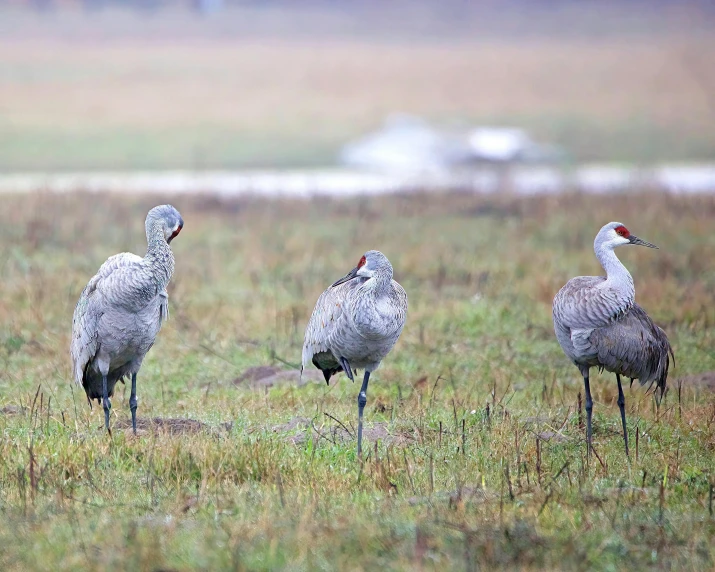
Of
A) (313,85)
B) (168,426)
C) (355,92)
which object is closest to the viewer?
(168,426)

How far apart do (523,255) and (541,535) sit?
778 centimetres

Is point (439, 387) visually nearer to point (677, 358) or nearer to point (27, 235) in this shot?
point (677, 358)

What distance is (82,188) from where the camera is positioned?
1639 cm

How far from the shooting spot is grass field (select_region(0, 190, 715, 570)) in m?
4.43

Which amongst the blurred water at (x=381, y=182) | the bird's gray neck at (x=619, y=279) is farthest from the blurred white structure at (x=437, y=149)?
the bird's gray neck at (x=619, y=279)

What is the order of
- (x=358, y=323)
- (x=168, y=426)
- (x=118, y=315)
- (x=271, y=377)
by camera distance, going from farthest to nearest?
(x=271, y=377) → (x=358, y=323) → (x=118, y=315) → (x=168, y=426)

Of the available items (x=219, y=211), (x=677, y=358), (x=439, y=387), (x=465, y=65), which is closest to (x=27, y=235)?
(x=219, y=211)

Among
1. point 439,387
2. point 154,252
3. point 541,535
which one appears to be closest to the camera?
point 541,535

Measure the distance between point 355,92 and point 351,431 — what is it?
30485mm

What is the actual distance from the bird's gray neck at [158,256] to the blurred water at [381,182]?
990 centimetres

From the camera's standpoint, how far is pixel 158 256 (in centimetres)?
628

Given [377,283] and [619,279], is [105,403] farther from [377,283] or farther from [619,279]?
[619,279]

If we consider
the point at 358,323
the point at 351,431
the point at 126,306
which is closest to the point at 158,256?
the point at 126,306

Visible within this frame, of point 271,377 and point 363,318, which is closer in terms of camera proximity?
point 363,318
